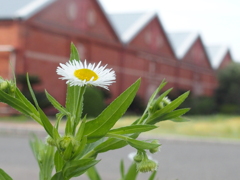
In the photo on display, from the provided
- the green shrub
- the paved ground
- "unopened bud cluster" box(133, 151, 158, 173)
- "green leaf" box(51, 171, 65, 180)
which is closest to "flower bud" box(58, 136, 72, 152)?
"green leaf" box(51, 171, 65, 180)

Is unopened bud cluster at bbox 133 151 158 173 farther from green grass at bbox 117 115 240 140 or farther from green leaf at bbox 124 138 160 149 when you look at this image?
green grass at bbox 117 115 240 140

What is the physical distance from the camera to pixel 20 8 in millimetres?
24562

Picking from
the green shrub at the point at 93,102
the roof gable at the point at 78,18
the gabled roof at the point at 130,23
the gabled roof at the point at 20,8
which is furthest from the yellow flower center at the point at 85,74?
the gabled roof at the point at 130,23

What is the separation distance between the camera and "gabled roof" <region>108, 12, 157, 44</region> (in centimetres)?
3222

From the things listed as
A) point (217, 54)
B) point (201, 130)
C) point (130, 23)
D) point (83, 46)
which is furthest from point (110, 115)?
point (217, 54)

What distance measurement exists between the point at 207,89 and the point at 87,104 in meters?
23.5

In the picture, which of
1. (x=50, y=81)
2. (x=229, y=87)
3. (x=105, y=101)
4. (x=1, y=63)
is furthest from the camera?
(x=229, y=87)

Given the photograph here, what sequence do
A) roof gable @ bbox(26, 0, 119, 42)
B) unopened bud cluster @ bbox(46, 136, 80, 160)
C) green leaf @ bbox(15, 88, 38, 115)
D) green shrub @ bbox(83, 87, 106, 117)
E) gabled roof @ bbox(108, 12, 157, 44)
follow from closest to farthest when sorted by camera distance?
1. unopened bud cluster @ bbox(46, 136, 80, 160)
2. green leaf @ bbox(15, 88, 38, 115)
3. green shrub @ bbox(83, 87, 106, 117)
4. roof gable @ bbox(26, 0, 119, 42)
5. gabled roof @ bbox(108, 12, 157, 44)

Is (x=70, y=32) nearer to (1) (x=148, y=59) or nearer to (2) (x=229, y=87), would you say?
(1) (x=148, y=59)

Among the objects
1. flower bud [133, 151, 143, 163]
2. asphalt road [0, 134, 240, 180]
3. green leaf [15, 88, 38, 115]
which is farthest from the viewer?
asphalt road [0, 134, 240, 180]

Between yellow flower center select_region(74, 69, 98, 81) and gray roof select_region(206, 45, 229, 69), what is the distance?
4698cm

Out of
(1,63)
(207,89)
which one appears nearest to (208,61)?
(207,89)

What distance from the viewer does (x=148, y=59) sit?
34812 millimetres

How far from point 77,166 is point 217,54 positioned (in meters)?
49.4
